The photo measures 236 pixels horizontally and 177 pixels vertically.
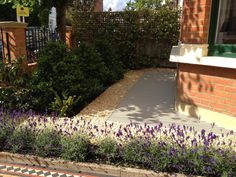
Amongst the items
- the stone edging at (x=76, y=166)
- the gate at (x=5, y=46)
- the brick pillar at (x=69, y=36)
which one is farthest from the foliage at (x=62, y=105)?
the brick pillar at (x=69, y=36)

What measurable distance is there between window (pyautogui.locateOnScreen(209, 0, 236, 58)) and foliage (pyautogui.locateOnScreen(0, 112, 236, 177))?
166 centimetres

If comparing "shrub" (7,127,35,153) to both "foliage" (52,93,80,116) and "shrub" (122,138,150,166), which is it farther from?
"shrub" (122,138,150,166)

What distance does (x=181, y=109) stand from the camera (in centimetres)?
513

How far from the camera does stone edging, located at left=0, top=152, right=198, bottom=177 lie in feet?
10.2

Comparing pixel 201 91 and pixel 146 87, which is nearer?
pixel 201 91

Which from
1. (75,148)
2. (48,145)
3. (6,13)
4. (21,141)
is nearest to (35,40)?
(21,141)

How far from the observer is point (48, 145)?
135 inches

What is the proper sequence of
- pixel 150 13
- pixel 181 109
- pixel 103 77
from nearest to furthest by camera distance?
pixel 181 109 < pixel 103 77 < pixel 150 13

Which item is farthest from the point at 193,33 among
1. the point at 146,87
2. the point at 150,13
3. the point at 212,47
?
the point at 150,13

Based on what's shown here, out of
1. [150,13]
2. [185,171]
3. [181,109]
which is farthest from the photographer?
[150,13]

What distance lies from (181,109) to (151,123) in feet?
2.93

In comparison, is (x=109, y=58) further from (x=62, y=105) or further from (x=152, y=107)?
(x=62, y=105)

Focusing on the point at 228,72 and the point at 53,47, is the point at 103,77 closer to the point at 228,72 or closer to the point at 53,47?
the point at 53,47

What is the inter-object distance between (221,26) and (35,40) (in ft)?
18.1
